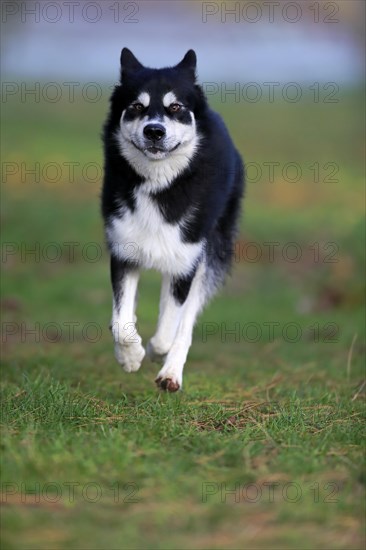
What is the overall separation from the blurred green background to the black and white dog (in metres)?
0.36

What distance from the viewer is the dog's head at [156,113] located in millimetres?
5242

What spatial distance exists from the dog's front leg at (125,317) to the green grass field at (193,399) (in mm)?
210

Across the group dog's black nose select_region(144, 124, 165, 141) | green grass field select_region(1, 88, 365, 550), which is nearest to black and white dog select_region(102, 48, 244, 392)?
dog's black nose select_region(144, 124, 165, 141)

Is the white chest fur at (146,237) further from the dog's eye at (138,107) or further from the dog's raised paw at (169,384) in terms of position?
the dog's raised paw at (169,384)

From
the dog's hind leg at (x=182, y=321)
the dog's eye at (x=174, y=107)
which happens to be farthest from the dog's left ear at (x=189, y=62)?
the dog's hind leg at (x=182, y=321)

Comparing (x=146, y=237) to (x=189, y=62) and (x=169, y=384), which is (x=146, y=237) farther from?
(x=189, y=62)

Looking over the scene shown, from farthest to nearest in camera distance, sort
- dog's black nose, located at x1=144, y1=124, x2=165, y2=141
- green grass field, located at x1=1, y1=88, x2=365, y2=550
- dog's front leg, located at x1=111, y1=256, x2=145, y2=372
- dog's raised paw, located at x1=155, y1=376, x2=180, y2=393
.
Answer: dog's front leg, located at x1=111, y1=256, x2=145, y2=372, dog's raised paw, located at x1=155, y1=376, x2=180, y2=393, dog's black nose, located at x1=144, y1=124, x2=165, y2=141, green grass field, located at x1=1, y1=88, x2=365, y2=550

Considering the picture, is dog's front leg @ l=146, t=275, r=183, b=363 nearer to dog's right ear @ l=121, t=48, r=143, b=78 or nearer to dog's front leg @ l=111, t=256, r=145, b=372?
dog's front leg @ l=111, t=256, r=145, b=372

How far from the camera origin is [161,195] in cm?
547

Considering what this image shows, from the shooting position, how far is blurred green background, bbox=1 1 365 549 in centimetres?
343

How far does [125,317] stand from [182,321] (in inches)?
16.4

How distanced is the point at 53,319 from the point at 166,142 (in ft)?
12.7

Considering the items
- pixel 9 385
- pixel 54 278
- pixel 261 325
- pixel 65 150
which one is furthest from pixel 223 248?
pixel 65 150

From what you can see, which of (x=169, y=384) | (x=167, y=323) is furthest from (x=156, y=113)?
(x=169, y=384)
